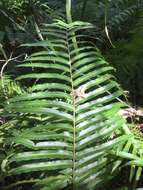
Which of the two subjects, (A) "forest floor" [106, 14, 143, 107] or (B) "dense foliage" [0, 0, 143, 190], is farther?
(A) "forest floor" [106, 14, 143, 107]

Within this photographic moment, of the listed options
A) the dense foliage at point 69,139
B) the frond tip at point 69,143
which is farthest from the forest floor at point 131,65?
the frond tip at point 69,143

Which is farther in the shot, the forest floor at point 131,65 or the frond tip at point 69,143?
the forest floor at point 131,65

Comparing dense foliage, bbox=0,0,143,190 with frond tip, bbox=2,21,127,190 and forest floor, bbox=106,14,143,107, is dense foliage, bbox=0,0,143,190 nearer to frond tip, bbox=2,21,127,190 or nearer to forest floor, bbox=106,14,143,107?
frond tip, bbox=2,21,127,190

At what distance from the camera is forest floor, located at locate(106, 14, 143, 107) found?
2924 mm

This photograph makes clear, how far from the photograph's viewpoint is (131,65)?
2.95 metres

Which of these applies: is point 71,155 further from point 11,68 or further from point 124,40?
point 124,40

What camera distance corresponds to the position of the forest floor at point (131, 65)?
292cm

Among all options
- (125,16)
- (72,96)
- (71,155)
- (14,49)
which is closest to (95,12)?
(125,16)

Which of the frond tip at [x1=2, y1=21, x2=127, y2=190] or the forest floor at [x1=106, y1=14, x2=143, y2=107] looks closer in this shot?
the frond tip at [x1=2, y1=21, x2=127, y2=190]

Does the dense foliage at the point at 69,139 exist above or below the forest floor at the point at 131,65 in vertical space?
below

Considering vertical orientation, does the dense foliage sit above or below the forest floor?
below

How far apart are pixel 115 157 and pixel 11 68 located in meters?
1.20

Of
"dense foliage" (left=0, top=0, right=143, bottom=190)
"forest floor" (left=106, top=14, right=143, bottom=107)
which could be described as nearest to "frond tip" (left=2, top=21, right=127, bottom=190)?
"dense foliage" (left=0, top=0, right=143, bottom=190)

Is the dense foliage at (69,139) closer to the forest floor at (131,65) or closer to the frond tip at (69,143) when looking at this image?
the frond tip at (69,143)
